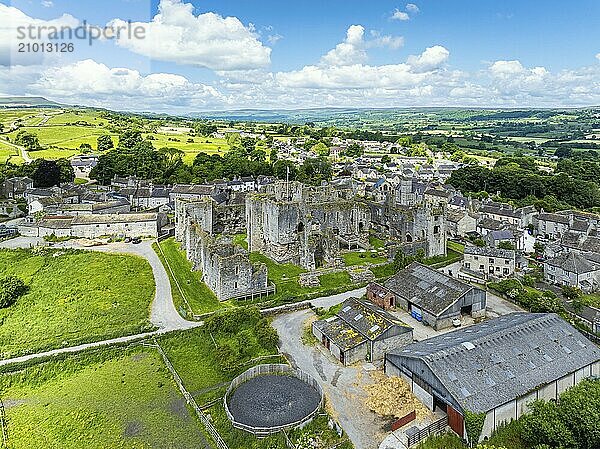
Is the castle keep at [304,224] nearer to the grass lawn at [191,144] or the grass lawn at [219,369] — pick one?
the grass lawn at [219,369]

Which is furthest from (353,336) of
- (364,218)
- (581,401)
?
(364,218)

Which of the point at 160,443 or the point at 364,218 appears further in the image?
the point at 364,218

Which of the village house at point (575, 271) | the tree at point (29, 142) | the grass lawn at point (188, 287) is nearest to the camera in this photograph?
the grass lawn at point (188, 287)

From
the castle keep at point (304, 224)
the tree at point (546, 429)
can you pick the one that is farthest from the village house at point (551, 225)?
the tree at point (546, 429)

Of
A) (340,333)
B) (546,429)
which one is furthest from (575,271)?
(546,429)

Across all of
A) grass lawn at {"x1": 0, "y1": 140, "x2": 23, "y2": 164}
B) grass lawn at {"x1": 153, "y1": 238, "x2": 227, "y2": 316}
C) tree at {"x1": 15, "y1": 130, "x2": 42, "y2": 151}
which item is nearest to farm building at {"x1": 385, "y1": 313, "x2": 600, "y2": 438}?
grass lawn at {"x1": 153, "y1": 238, "x2": 227, "y2": 316}

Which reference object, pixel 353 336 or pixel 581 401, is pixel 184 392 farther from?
pixel 581 401

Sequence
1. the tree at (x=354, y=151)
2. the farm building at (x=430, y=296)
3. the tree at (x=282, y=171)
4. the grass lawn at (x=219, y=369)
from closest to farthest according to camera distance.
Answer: the grass lawn at (x=219, y=369)
the farm building at (x=430, y=296)
the tree at (x=282, y=171)
the tree at (x=354, y=151)
